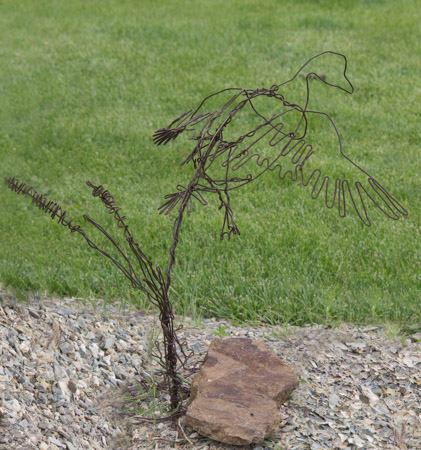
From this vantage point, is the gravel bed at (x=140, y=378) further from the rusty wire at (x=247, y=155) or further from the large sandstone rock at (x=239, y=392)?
the rusty wire at (x=247, y=155)

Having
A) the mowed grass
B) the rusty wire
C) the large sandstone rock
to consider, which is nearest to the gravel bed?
the large sandstone rock

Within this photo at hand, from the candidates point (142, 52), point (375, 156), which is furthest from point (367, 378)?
point (142, 52)

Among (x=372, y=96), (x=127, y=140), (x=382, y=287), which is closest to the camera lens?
(x=382, y=287)

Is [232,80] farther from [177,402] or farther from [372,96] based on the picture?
[177,402]

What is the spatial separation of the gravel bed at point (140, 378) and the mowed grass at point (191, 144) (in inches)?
13.5

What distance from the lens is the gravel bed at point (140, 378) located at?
2.82 metres

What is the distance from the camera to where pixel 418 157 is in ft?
19.4

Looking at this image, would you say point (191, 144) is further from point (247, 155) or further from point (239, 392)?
point (239, 392)

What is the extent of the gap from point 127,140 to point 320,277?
3.08 meters

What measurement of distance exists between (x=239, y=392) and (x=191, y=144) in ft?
12.5

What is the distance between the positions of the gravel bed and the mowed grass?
343 millimetres

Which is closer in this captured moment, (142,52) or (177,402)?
(177,402)

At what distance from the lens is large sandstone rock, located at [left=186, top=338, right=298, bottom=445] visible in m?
2.72

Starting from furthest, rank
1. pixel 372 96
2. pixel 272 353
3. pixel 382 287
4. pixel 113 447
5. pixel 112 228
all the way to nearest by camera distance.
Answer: pixel 372 96, pixel 112 228, pixel 382 287, pixel 272 353, pixel 113 447
